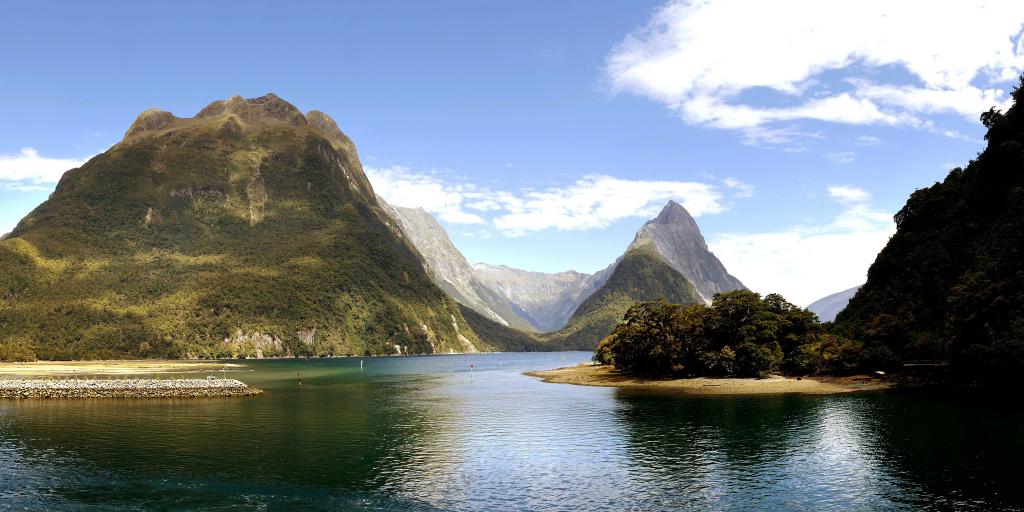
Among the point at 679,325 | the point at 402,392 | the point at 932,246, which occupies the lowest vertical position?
the point at 402,392

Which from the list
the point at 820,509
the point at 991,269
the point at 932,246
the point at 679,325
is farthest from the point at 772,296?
the point at 820,509

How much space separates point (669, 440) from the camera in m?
65.1

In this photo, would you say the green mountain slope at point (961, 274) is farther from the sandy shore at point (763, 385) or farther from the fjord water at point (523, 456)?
the fjord water at point (523, 456)

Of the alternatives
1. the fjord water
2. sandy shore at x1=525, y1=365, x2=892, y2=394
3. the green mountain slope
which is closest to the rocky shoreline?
the fjord water

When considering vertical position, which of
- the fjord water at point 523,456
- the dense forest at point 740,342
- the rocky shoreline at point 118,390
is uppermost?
the dense forest at point 740,342

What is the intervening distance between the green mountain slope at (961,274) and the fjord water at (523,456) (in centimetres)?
1398

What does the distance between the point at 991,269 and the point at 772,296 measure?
A: 43.2 m

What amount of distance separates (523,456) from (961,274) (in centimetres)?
10437

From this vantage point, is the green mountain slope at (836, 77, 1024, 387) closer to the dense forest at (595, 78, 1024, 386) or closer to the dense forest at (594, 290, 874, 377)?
the dense forest at (595, 78, 1024, 386)

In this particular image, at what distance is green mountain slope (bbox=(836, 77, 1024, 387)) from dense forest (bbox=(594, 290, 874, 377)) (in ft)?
28.1

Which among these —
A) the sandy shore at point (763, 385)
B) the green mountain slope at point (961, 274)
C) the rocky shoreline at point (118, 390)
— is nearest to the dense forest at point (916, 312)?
the green mountain slope at point (961, 274)

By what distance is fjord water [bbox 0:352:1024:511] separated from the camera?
42469mm

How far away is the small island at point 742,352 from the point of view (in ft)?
403

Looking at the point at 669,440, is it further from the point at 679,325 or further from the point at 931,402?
the point at 679,325
